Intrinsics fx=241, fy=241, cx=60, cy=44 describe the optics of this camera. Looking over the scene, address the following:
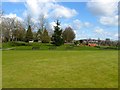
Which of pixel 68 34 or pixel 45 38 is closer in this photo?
pixel 45 38

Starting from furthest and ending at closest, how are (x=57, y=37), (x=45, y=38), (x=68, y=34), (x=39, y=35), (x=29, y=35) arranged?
(x=68, y=34) → (x=39, y=35) → (x=45, y=38) → (x=29, y=35) → (x=57, y=37)

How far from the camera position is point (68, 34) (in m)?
96.7

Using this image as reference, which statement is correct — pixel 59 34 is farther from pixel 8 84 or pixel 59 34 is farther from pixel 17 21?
pixel 8 84

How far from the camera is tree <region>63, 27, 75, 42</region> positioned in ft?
318

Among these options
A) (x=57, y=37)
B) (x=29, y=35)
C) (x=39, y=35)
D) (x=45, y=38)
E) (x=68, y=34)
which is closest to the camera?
(x=57, y=37)

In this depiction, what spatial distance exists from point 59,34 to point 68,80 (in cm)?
6087

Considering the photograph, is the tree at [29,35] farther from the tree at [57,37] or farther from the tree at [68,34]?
the tree at [68,34]

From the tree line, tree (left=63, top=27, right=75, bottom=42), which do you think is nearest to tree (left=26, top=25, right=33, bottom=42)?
the tree line

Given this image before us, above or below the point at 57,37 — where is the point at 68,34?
above

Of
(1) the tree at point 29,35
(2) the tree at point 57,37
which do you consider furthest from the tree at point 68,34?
(2) the tree at point 57,37

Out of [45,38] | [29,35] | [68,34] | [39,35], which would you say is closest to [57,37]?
[45,38]

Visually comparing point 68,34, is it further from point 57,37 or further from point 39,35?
point 57,37

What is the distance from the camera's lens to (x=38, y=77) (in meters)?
11.5

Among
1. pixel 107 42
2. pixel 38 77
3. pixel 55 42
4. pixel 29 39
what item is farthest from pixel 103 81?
pixel 107 42
